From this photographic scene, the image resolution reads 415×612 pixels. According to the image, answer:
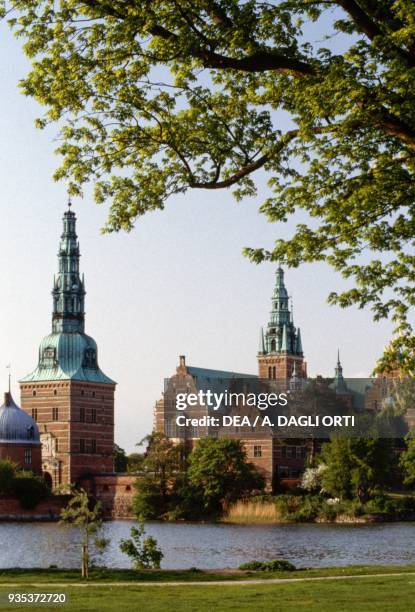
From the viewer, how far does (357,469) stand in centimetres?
5753

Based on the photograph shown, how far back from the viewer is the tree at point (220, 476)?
200 feet

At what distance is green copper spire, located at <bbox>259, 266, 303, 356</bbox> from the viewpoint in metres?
105

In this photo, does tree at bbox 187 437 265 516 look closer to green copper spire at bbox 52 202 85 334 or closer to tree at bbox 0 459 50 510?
tree at bbox 0 459 50 510

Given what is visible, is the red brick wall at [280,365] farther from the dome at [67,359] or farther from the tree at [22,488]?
the tree at [22,488]

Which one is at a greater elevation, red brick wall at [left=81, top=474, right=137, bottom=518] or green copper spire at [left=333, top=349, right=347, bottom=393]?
green copper spire at [left=333, top=349, right=347, bottom=393]

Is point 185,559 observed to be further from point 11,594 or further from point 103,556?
point 11,594

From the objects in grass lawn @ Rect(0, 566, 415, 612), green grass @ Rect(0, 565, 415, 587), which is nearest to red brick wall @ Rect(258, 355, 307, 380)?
green grass @ Rect(0, 565, 415, 587)

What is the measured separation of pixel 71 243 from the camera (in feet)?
282

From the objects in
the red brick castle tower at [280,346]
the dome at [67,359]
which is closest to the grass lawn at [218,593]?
the dome at [67,359]

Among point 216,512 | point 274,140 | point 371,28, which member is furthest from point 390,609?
point 216,512

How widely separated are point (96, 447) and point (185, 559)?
51367 mm

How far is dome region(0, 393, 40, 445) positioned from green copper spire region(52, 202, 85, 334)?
29.2 ft

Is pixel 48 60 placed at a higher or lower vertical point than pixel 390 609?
higher

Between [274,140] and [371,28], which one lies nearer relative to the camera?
[371,28]
